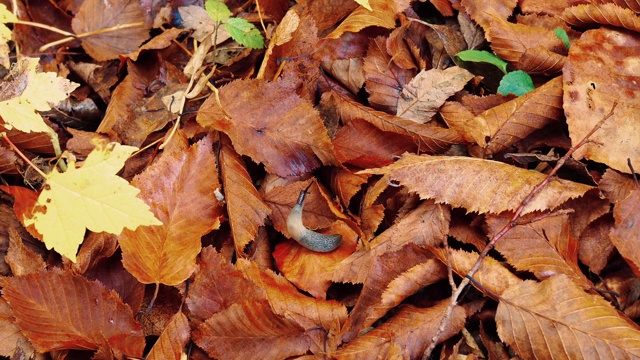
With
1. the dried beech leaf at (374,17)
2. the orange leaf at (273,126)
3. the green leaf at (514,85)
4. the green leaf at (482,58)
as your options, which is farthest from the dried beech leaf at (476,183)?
the dried beech leaf at (374,17)

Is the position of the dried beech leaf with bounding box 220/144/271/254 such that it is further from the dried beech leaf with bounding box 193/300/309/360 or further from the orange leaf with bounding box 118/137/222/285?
the dried beech leaf with bounding box 193/300/309/360

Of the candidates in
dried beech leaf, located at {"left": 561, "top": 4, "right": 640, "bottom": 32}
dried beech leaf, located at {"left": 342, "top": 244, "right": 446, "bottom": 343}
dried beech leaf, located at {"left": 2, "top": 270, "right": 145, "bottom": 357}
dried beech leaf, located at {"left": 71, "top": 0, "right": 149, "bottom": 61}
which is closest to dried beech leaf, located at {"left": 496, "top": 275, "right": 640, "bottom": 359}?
dried beech leaf, located at {"left": 342, "top": 244, "right": 446, "bottom": 343}

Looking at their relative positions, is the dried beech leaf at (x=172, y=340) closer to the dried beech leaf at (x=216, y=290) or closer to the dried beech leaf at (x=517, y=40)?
the dried beech leaf at (x=216, y=290)

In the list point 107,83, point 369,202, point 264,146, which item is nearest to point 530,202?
point 369,202

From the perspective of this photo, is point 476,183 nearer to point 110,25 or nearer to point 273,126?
point 273,126

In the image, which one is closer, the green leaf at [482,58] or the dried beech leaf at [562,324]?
the dried beech leaf at [562,324]
